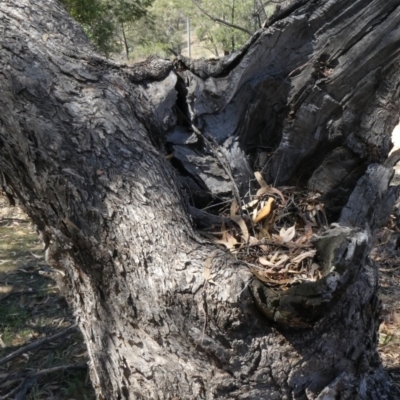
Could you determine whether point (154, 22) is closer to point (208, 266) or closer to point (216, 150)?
point (216, 150)

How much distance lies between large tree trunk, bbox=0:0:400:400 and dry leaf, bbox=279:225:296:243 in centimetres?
18

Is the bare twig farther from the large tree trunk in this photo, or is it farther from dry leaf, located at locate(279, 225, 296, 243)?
dry leaf, located at locate(279, 225, 296, 243)

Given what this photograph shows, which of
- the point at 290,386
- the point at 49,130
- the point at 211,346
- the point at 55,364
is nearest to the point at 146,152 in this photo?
the point at 49,130

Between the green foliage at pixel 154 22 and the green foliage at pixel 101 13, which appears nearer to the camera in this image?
the green foliage at pixel 101 13

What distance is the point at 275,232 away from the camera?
84.4 inches

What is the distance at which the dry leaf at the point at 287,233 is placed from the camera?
203 centimetres

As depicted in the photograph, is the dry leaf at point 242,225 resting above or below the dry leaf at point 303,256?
above

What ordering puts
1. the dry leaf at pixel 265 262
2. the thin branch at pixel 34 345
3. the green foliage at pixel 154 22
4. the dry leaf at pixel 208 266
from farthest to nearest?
the green foliage at pixel 154 22
the thin branch at pixel 34 345
the dry leaf at pixel 265 262
the dry leaf at pixel 208 266

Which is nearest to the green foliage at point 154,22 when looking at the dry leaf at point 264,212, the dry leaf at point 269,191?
the dry leaf at point 269,191

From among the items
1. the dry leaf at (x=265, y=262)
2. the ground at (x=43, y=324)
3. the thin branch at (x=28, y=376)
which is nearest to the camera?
the dry leaf at (x=265, y=262)

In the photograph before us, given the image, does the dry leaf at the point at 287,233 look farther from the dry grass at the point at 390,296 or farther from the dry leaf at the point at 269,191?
the dry grass at the point at 390,296

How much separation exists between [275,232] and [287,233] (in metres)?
0.08

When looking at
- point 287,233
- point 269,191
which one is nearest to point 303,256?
point 287,233

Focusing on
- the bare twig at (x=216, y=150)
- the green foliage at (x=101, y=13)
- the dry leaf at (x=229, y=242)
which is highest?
the green foliage at (x=101, y=13)
